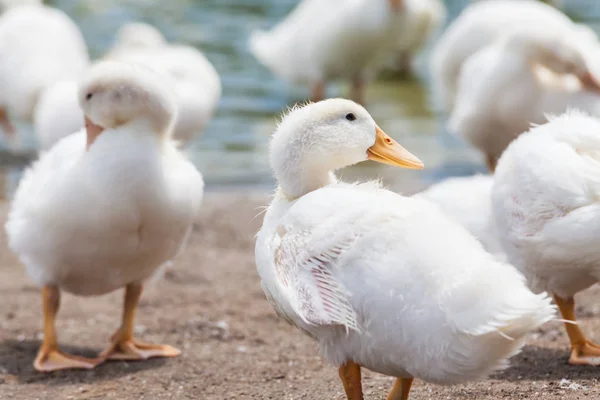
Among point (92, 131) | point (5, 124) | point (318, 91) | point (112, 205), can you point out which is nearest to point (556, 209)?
point (112, 205)

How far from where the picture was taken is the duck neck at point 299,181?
412cm

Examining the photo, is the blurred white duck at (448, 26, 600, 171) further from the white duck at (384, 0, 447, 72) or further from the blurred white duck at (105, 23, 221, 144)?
the white duck at (384, 0, 447, 72)

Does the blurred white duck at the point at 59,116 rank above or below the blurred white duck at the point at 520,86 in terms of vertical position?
below

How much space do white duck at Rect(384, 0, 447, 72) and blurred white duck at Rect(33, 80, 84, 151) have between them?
18.1 feet

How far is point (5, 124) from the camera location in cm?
1052

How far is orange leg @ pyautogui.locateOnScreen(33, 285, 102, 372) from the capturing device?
5.36 m

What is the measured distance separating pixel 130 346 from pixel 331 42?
7117mm

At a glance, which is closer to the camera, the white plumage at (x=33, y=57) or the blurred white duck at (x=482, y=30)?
the white plumage at (x=33, y=57)

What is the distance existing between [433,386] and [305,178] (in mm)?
1172

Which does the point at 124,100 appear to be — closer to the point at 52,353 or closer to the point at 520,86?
the point at 52,353

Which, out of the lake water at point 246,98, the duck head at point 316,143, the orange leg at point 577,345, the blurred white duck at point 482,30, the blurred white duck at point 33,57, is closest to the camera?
the duck head at point 316,143

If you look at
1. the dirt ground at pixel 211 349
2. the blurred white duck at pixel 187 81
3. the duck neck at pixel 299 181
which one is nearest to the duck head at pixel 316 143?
the duck neck at pixel 299 181

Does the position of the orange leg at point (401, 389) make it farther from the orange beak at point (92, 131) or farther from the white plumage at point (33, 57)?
the white plumage at point (33, 57)

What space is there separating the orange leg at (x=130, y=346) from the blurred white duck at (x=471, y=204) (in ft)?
5.17
